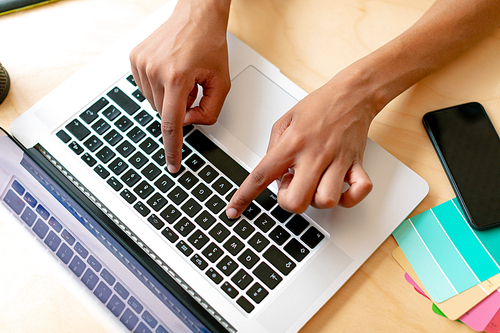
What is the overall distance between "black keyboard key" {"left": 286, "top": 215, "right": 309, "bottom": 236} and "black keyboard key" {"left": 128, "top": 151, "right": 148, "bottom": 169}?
0.25m

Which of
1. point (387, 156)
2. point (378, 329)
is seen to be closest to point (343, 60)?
point (387, 156)

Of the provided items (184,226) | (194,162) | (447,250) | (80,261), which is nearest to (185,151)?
(194,162)

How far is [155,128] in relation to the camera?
2.05ft

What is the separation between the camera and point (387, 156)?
0.59 m

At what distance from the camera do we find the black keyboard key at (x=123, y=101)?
2.09 feet

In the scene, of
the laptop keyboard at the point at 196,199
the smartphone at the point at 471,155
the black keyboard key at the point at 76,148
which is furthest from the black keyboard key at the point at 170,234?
the smartphone at the point at 471,155

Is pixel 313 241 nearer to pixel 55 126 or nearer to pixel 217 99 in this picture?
pixel 217 99

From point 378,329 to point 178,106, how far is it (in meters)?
0.45

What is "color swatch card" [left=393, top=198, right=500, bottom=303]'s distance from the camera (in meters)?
0.52

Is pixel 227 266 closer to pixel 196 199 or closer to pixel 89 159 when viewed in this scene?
pixel 196 199

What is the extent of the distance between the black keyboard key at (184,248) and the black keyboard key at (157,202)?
0.07m

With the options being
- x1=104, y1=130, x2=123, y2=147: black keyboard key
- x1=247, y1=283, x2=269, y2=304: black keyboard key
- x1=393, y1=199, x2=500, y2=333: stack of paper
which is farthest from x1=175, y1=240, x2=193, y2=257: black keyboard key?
x1=393, y1=199, x2=500, y2=333: stack of paper

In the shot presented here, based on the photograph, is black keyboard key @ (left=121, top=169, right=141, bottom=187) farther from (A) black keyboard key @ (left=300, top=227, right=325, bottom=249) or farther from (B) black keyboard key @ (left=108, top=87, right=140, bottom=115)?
(A) black keyboard key @ (left=300, top=227, right=325, bottom=249)

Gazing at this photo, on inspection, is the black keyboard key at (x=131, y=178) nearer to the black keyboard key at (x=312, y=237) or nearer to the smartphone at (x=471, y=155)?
the black keyboard key at (x=312, y=237)
